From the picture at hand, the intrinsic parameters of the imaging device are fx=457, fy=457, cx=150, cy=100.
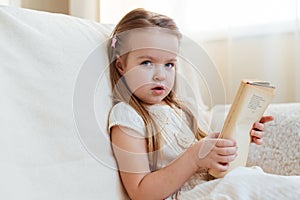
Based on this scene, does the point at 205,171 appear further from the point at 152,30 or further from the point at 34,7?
the point at 34,7

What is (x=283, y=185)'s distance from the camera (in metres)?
0.67

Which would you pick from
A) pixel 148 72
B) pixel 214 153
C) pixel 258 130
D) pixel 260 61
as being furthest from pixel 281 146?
pixel 260 61

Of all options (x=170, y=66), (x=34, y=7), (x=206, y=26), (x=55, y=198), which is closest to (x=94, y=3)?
(x=34, y=7)

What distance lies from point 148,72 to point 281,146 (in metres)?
0.35

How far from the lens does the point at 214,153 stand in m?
0.81

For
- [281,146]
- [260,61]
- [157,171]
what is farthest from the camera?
[260,61]

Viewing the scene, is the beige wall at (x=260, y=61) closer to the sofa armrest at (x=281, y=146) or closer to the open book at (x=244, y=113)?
the sofa armrest at (x=281, y=146)

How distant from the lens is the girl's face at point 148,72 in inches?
34.2

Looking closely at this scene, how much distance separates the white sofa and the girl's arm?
0.02 m

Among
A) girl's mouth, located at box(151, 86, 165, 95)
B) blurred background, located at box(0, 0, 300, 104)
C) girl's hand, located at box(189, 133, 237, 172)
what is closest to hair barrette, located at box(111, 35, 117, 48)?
girl's mouth, located at box(151, 86, 165, 95)

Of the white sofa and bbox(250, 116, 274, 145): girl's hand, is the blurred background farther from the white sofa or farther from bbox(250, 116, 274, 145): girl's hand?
the white sofa

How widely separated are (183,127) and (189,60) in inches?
10.8

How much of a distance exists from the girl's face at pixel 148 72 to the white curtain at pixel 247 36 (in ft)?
1.38

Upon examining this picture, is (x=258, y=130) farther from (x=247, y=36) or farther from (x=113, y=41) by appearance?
(x=247, y=36)
